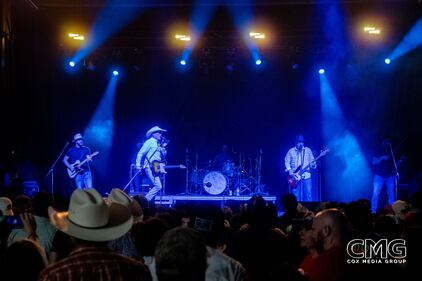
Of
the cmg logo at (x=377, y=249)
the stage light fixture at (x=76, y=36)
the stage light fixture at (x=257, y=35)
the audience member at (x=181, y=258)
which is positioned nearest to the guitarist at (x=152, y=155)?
the stage light fixture at (x=76, y=36)

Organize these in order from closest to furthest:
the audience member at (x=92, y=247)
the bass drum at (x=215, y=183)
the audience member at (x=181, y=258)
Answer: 1. the audience member at (x=181, y=258)
2. the audience member at (x=92, y=247)
3. the bass drum at (x=215, y=183)

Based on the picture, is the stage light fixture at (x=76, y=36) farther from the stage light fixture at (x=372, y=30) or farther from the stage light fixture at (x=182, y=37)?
the stage light fixture at (x=372, y=30)

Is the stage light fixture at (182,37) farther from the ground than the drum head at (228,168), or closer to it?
farther from the ground

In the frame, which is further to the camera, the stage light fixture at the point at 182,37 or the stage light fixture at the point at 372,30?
the stage light fixture at the point at 182,37

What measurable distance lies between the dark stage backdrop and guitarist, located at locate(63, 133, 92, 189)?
1.18 metres

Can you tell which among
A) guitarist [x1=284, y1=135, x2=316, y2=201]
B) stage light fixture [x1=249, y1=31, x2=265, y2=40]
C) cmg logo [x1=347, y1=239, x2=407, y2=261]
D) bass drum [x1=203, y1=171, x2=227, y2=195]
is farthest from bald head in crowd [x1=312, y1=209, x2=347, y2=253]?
stage light fixture [x1=249, y1=31, x2=265, y2=40]

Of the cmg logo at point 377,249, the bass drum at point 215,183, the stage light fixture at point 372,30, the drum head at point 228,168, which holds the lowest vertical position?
the bass drum at point 215,183

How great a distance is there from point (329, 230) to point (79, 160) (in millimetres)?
12966

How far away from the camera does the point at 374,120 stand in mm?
18281

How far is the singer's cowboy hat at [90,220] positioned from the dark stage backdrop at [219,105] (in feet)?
45.1

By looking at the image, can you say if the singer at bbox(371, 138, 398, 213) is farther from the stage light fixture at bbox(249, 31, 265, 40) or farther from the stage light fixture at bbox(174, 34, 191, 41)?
the stage light fixture at bbox(174, 34, 191, 41)

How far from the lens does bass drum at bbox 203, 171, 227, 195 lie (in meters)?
16.4

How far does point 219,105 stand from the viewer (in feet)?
63.1

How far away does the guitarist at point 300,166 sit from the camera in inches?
616
